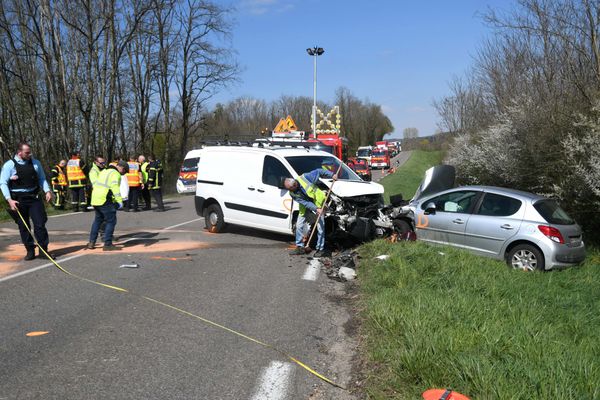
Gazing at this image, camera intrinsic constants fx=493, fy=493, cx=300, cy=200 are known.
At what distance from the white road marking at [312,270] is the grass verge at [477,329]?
75 centimetres

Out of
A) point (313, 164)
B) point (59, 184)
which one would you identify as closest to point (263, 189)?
point (313, 164)

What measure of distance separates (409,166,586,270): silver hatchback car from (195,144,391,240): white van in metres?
1.35

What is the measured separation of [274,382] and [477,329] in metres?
1.93

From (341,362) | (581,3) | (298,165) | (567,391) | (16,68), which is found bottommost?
(341,362)

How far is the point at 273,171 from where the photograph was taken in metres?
10.4

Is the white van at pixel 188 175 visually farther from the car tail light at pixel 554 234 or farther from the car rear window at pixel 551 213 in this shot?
the car tail light at pixel 554 234

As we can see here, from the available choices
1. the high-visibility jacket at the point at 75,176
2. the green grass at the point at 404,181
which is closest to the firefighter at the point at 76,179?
the high-visibility jacket at the point at 75,176

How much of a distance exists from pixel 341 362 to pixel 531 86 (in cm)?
1188

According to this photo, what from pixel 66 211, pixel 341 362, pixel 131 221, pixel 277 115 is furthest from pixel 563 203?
pixel 277 115

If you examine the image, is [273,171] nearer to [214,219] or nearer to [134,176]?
[214,219]

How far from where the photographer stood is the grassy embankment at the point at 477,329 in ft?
11.6

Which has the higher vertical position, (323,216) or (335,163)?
(335,163)

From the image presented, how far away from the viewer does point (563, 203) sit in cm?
1104

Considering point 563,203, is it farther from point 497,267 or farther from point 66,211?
point 66,211
